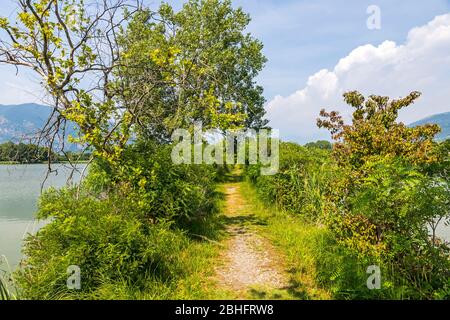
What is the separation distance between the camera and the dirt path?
17.5 ft

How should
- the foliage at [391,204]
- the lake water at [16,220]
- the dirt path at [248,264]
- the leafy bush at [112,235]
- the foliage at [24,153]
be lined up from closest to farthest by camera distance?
1. the foliage at [391,204]
2. the leafy bush at [112,235]
3. the dirt path at [248,264]
4. the foliage at [24,153]
5. the lake water at [16,220]

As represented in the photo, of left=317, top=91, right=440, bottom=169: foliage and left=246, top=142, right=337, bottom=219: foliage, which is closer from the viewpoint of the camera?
left=317, top=91, right=440, bottom=169: foliage

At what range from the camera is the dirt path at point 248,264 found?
5.33 m

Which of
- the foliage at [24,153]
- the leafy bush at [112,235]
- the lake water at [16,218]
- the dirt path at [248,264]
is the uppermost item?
the foliage at [24,153]

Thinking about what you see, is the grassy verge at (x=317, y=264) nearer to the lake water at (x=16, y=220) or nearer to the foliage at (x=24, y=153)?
the lake water at (x=16, y=220)

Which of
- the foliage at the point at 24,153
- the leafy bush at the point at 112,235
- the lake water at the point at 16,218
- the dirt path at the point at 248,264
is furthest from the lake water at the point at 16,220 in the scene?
the dirt path at the point at 248,264

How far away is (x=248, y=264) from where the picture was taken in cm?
623

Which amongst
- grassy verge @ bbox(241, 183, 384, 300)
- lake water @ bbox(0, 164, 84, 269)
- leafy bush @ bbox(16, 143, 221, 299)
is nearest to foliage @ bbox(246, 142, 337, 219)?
grassy verge @ bbox(241, 183, 384, 300)

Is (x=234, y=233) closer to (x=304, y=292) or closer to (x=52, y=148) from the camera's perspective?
(x=304, y=292)

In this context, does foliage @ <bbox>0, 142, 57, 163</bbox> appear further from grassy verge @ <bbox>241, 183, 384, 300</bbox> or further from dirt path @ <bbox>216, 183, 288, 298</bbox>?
grassy verge @ <bbox>241, 183, 384, 300</bbox>

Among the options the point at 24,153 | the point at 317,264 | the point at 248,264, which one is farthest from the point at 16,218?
the point at 317,264

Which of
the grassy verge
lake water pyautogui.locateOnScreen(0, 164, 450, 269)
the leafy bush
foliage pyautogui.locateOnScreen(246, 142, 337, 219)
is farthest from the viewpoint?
foliage pyautogui.locateOnScreen(246, 142, 337, 219)
